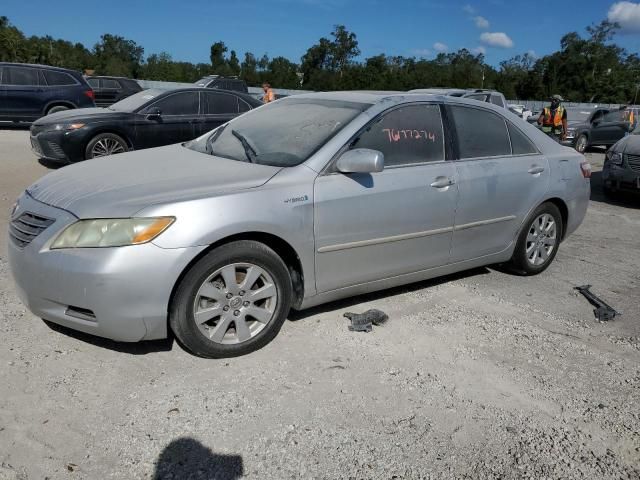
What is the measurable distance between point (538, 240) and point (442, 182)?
1538 mm

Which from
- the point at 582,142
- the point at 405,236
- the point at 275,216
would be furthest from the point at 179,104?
the point at 582,142

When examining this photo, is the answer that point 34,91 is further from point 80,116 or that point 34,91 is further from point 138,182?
point 138,182

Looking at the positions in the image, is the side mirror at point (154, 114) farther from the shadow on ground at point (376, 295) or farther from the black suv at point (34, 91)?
the shadow on ground at point (376, 295)

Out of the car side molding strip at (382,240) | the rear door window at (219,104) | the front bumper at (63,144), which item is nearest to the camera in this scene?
the car side molding strip at (382,240)

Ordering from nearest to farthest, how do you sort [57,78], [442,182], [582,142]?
[442,182], [57,78], [582,142]

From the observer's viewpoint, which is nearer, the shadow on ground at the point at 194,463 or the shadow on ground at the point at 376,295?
the shadow on ground at the point at 194,463

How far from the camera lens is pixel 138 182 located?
345cm

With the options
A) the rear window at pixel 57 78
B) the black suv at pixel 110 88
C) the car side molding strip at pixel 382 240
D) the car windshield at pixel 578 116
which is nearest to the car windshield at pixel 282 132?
the car side molding strip at pixel 382 240

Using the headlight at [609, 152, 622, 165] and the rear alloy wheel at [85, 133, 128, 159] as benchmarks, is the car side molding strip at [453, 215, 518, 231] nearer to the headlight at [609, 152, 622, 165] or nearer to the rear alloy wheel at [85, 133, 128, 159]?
the headlight at [609, 152, 622, 165]

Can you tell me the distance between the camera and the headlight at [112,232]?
10.0 ft

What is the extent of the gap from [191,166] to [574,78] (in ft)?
267

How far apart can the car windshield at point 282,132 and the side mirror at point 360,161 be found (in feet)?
0.74

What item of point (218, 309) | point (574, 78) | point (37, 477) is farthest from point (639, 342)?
point (574, 78)

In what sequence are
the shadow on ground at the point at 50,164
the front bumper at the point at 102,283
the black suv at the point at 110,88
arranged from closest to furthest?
the front bumper at the point at 102,283
the shadow on ground at the point at 50,164
the black suv at the point at 110,88
